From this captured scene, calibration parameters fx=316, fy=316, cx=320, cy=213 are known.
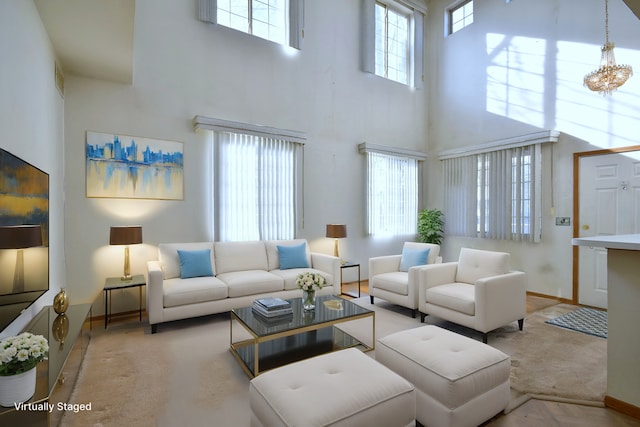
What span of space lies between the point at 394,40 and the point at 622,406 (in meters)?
6.56

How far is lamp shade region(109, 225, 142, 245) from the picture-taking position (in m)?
3.55

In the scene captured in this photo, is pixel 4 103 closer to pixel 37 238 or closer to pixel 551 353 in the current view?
pixel 37 238

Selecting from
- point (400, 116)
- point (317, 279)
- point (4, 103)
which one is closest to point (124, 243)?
point (4, 103)

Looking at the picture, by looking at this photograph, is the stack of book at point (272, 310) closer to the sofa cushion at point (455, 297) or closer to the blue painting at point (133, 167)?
the sofa cushion at point (455, 297)

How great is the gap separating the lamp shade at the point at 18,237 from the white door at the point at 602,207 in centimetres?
612

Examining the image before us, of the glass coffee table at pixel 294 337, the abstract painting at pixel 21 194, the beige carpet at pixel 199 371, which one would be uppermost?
the abstract painting at pixel 21 194

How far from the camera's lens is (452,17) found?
6535 mm

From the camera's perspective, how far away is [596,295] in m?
4.35

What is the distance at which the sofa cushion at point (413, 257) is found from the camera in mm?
4305

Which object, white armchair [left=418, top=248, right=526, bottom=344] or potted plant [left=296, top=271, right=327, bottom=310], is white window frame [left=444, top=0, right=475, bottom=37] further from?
potted plant [left=296, top=271, right=327, bottom=310]

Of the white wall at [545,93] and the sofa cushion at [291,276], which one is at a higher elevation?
the white wall at [545,93]

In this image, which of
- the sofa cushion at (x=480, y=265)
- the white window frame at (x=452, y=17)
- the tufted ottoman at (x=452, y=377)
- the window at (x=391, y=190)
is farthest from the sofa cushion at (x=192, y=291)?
the white window frame at (x=452, y=17)

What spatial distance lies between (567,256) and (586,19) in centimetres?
342

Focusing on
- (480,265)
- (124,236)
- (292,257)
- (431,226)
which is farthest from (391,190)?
(124,236)
